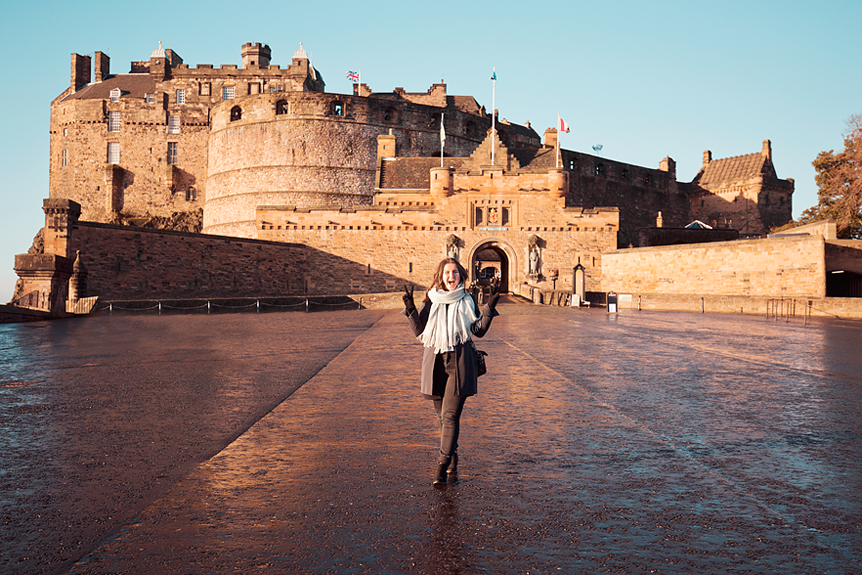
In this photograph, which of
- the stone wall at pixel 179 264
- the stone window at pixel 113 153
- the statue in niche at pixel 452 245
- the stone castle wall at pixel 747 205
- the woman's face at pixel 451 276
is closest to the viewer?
the woman's face at pixel 451 276

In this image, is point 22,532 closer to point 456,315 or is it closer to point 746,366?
point 456,315

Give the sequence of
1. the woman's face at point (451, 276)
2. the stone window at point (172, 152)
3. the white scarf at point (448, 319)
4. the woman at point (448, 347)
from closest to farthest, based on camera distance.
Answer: the woman at point (448, 347), the white scarf at point (448, 319), the woman's face at point (451, 276), the stone window at point (172, 152)

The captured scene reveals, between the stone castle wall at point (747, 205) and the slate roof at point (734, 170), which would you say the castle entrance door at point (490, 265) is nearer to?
the stone castle wall at point (747, 205)

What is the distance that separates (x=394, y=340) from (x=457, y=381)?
8.24 metres

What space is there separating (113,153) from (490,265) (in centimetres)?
3304

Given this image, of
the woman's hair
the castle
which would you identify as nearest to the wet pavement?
the woman's hair

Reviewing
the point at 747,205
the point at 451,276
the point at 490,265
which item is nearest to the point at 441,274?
the point at 451,276

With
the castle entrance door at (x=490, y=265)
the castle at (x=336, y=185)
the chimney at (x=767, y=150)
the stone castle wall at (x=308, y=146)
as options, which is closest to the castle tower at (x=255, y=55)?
the castle at (x=336, y=185)

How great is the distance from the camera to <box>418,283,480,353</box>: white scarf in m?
3.83

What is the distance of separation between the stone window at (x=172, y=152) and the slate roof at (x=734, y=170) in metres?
45.2

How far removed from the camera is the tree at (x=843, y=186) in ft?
106

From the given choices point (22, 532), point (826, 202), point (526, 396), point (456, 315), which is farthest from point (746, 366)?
point (826, 202)

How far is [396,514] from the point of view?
310cm

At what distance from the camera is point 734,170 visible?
187 feet
